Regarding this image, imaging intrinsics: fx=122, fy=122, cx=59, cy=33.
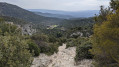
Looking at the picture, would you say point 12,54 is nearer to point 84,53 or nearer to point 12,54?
point 12,54

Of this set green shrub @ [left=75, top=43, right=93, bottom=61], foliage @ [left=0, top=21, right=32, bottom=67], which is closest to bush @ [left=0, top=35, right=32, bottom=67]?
foliage @ [left=0, top=21, right=32, bottom=67]

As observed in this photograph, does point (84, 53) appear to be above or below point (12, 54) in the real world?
below

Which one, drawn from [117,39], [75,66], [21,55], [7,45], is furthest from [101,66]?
[7,45]

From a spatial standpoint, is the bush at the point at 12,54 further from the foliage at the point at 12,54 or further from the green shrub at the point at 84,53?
the green shrub at the point at 84,53

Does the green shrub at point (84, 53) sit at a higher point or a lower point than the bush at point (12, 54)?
lower

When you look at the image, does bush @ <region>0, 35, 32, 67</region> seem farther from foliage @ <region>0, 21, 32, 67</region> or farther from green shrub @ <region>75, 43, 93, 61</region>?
green shrub @ <region>75, 43, 93, 61</region>

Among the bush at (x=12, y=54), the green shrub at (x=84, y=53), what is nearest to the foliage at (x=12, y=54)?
the bush at (x=12, y=54)

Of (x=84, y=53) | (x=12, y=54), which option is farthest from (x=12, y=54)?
(x=84, y=53)

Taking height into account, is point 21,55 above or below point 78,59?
above

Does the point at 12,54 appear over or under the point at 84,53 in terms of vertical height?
over

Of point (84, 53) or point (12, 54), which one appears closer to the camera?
point (12, 54)

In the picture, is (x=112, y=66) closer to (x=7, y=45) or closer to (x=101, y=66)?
(x=101, y=66)
